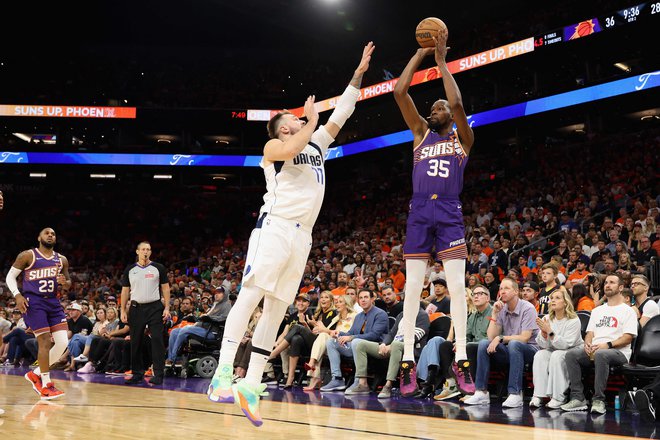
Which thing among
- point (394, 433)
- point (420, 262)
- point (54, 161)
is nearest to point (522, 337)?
point (420, 262)

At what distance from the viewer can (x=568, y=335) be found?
737cm

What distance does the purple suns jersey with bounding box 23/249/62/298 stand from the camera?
8.10 m

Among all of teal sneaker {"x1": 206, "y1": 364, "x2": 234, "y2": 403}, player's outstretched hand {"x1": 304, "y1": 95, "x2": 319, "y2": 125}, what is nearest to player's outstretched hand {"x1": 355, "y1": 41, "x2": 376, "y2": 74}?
player's outstretched hand {"x1": 304, "y1": 95, "x2": 319, "y2": 125}

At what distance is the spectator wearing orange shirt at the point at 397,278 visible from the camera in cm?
1365

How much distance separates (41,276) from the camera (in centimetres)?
817

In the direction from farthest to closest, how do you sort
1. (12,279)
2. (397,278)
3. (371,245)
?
1. (371,245)
2. (397,278)
3. (12,279)

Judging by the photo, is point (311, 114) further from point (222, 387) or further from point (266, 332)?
point (222, 387)

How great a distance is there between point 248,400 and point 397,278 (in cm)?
954

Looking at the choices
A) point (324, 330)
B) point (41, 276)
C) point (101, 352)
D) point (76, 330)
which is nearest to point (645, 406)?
point (324, 330)

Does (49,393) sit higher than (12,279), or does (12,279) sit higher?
(12,279)

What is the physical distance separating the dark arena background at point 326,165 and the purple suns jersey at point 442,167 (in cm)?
191

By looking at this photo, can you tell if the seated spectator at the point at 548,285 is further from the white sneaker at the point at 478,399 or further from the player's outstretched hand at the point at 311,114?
the player's outstretched hand at the point at 311,114

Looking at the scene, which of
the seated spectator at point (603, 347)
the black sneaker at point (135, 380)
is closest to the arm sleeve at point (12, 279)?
the black sneaker at point (135, 380)

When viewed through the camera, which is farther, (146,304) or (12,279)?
(146,304)
